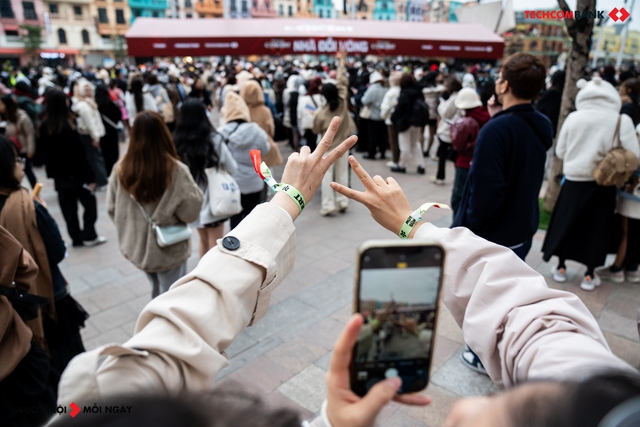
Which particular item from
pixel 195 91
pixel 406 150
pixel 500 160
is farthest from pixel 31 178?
pixel 500 160

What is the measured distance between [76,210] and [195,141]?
2588 millimetres

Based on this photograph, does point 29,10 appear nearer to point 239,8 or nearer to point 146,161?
point 239,8

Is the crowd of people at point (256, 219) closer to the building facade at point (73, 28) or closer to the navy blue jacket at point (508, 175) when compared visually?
the navy blue jacket at point (508, 175)

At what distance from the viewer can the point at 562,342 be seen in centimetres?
88

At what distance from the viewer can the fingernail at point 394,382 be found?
2.36 feet

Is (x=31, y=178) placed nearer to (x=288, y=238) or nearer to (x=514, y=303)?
(x=288, y=238)

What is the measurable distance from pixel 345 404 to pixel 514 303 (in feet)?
1.80

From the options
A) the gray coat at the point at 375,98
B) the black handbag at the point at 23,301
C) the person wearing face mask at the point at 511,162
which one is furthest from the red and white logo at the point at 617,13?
the black handbag at the point at 23,301

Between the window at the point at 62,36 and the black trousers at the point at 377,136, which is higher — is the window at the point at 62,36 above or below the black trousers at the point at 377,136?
above

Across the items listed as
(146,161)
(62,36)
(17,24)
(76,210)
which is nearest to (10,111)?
(76,210)

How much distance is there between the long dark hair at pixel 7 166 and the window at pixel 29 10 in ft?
188

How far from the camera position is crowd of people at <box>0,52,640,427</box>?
33.5 inches

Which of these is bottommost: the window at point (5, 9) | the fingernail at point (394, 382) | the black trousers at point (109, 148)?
the black trousers at point (109, 148)

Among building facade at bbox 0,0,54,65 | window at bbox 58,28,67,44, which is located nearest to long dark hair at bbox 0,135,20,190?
building facade at bbox 0,0,54,65
